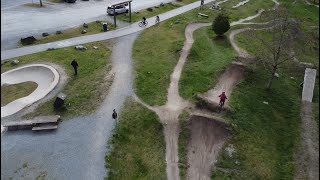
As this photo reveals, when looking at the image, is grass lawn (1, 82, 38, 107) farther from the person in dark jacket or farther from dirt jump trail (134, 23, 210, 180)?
dirt jump trail (134, 23, 210, 180)

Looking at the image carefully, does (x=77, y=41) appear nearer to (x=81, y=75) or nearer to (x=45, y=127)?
(x=81, y=75)

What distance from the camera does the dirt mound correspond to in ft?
80.0

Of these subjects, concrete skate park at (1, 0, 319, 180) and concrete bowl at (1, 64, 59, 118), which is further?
concrete bowl at (1, 64, 59, 118)

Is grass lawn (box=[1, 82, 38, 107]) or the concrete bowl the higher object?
the concrete bowl

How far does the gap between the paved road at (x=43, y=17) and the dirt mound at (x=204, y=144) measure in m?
23.7

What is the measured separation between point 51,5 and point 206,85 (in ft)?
101

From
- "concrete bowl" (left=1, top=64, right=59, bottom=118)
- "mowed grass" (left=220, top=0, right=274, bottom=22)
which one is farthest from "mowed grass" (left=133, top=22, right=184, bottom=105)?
"mowed grass" (left=220, top=0, right=274, bottom=22)

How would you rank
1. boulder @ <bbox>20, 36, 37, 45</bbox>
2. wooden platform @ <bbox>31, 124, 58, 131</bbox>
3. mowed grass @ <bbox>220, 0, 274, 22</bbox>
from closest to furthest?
1. wooden platform @ <bbox>31, 124, 58, 131</bbox>
2. boulder @ <bbox>20, 36, 37, 45</bbox>
3. mowed grass @ <bbox>220, 0, 274, 22</bbox>

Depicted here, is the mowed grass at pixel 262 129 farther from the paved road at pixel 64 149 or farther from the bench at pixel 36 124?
the bench at pixel 36 124

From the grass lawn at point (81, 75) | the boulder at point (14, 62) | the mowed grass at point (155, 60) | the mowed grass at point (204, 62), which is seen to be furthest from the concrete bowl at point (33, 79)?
the mowed grass at point (204, 62)

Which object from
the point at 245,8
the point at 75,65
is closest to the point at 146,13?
the point at 245,8

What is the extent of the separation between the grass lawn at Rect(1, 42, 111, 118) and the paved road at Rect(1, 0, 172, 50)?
5.75 metres

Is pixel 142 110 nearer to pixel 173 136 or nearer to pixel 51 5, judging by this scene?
pixel 173 136

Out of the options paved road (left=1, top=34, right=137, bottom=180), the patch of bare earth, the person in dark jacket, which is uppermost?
the person in dark jacket
